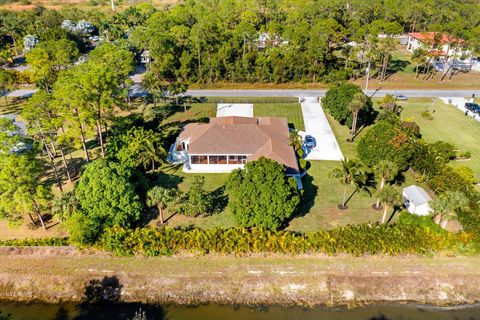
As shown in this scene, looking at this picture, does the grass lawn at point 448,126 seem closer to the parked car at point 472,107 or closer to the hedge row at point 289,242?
the parked car at point 472,107

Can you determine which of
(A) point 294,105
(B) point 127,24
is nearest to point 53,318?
(A) point 294,105

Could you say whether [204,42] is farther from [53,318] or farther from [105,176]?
[53,318]

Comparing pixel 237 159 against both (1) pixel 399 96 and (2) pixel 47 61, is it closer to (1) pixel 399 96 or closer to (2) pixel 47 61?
(1) pixel 399 96

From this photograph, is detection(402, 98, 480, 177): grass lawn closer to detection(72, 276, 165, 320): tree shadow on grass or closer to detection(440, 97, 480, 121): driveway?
detection(440, 97, 480, 121): driveway

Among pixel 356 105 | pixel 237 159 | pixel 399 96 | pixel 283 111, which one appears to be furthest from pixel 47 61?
pixel 399 96

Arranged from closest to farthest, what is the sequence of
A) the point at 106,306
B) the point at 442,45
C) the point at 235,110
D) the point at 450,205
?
the point at 106,306 < the point at 450,205 < the point at 235,110 < the point at 442,45

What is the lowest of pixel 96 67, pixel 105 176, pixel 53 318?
pixel 53 318

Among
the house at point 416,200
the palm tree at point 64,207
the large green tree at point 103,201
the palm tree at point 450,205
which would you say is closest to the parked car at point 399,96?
the house at point 416,200
